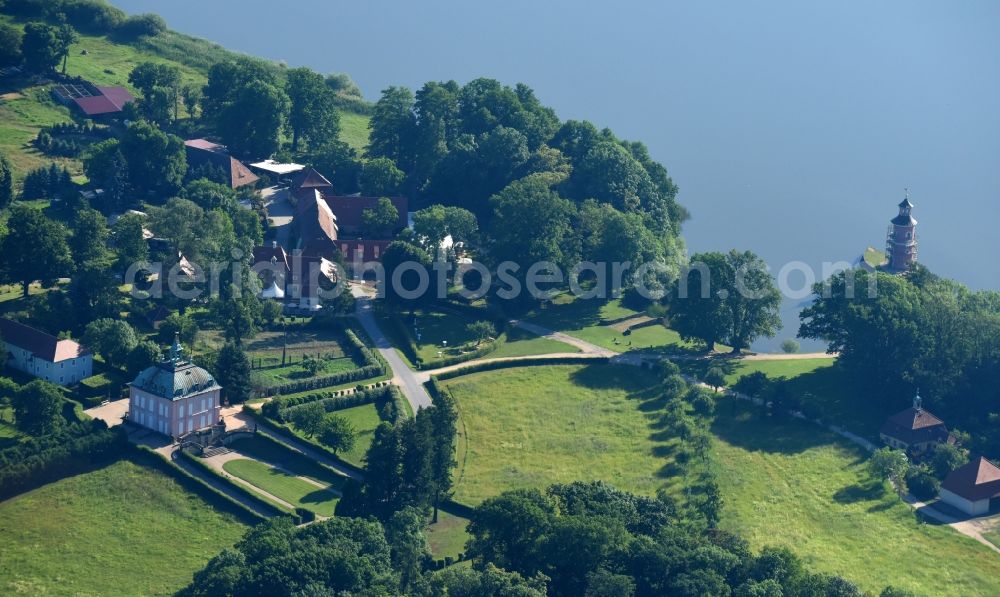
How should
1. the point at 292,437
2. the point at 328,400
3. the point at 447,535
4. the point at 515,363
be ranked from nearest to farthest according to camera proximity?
the point at 447,535
the point at 292,437
the point at 328,400
the point at 515,363

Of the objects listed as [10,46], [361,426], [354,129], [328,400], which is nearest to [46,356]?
[328,400]

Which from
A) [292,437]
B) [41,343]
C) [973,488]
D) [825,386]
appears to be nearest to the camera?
[292,437]

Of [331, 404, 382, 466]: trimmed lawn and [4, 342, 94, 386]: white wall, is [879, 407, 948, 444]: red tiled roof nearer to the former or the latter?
[331, 404, 382, 466]: trimmed lawn

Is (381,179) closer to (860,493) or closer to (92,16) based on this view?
(92,16)

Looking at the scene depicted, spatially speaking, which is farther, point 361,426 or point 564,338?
point 564,338

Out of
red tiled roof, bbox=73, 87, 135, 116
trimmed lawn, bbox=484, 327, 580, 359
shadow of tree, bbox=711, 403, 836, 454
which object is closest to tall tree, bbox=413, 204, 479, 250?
trimmed lawn, bbox=484, 327, 580, 359

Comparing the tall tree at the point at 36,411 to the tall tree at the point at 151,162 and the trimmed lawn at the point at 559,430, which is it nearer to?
the trimmed lawn at the point at 559,430

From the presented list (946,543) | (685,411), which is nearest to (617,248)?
(685,411)
